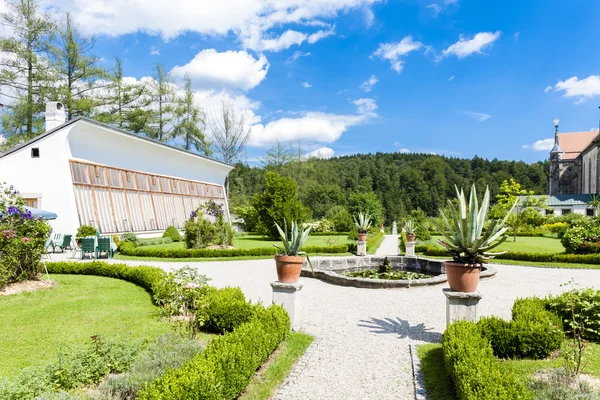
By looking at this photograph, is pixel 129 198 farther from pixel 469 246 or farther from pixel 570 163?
pixel 570 163

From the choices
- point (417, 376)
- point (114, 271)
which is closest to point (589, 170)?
point (114, 271)

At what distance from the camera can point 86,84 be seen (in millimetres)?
30766

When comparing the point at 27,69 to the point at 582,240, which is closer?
the point at 582,240

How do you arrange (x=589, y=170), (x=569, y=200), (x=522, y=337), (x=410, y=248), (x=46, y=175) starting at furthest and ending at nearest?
(x=589, y=170), (x=569, y=200), (x=46, y=175), (x=410, y=248), (x=522, y=337)

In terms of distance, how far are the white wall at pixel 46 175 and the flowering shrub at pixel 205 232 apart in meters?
5.52

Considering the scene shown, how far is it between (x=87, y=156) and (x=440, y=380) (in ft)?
67.6

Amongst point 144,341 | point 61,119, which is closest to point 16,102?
point 61,119

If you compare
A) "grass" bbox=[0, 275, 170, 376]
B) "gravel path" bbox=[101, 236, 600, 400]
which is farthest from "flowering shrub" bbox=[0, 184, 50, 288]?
"gravel path" bbox=[101, 236, 600, 400]

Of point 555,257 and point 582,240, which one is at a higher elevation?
point 582,240

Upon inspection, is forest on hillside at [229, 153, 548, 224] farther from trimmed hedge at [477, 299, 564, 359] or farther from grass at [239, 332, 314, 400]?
trimmed hedge at [477, 299, 564, 359]

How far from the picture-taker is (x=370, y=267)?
13.6 meters

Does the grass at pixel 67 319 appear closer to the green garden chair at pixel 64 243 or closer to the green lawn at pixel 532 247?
the green garden chair at pixel 64 243

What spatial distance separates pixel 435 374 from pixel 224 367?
249 centimetres

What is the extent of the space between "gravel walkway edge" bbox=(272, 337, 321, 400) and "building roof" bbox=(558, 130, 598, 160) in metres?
70.2
